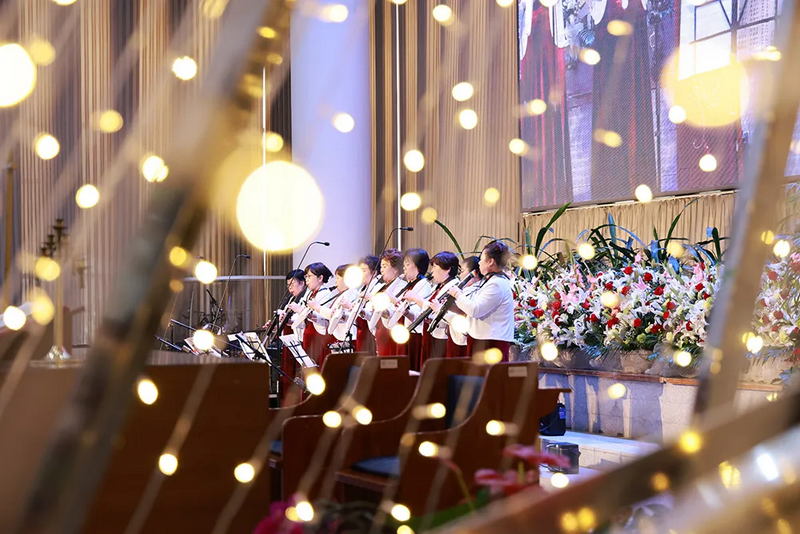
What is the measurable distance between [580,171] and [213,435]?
20.1ft

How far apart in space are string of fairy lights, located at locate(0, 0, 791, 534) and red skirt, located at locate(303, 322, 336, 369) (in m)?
0.50

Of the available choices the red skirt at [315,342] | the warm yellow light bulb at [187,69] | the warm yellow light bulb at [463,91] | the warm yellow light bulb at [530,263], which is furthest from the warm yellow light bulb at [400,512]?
the warm yellow light bulb at [463,91]

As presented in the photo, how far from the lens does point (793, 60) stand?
740 mm

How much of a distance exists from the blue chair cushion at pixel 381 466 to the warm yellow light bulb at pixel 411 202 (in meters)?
6.88

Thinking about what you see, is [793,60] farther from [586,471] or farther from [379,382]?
[586,471]

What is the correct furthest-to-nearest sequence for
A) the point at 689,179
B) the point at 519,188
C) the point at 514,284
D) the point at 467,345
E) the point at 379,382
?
the point at 519,188 → the point at 689,179 → the point at 514,284 → the point at 467,345 → the point at 379,382

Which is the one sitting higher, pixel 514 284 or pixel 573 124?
pixel 573 124

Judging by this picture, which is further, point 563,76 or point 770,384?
point 563,76

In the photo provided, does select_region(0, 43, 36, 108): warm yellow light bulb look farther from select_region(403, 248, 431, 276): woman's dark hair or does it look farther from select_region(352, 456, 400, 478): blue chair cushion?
select_region(352, 456, 400, 478): blue chair cushion

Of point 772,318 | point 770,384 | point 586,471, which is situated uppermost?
point 772,318

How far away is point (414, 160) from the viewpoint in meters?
10.5

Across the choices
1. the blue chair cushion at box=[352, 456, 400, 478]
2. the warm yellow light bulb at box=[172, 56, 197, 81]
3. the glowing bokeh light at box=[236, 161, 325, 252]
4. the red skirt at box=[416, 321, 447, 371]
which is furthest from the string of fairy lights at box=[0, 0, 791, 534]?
the glowing bokeh light at box=[236, 161, 325, 252]

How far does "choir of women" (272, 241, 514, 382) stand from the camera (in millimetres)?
5645

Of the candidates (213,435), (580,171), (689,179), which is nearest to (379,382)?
(213,435)
